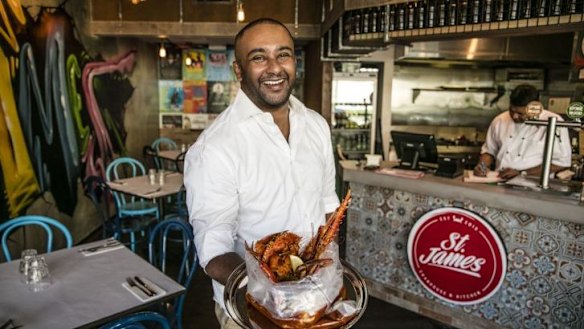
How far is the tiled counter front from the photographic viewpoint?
278 centimetres

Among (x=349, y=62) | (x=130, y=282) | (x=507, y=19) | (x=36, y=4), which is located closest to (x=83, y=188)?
(x=36, y=4)

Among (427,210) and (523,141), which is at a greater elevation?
(523,141)

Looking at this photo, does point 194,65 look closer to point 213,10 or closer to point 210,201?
point 213,10

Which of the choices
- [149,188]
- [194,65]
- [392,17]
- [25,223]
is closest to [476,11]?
[392,17]

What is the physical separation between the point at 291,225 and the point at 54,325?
107 centimetres

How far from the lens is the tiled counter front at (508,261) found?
278 cm

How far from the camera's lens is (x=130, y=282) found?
84.4 inches

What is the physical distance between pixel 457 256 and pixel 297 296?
8.31 feet

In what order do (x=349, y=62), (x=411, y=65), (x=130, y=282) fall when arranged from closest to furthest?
(x=130, y=282)
(x=349, y=62)
(x=411, y=65)

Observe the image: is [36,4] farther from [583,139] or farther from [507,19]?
[583,139]

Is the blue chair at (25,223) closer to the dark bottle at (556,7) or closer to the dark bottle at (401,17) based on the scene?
the dark bottle at (401,17)

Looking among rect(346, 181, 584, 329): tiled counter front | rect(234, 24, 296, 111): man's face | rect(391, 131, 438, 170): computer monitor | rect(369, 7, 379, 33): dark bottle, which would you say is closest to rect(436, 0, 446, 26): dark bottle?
rect(369, 7, 379, 33): dark bottle

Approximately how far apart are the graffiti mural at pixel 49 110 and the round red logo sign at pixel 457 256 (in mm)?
3581

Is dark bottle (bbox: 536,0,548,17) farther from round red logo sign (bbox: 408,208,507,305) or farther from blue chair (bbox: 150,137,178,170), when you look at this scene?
blue chair (bbox: 150,137,178,170)
